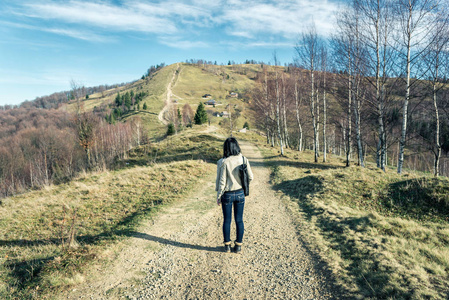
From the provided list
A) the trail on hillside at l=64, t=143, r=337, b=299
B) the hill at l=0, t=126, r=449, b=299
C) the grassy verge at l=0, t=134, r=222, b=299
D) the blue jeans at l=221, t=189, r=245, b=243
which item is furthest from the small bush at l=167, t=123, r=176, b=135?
the blue jeans at l=221, t=189, r=245, b=243

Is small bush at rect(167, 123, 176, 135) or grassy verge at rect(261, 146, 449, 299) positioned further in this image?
small bush at rect(167, 123, 176, 135)

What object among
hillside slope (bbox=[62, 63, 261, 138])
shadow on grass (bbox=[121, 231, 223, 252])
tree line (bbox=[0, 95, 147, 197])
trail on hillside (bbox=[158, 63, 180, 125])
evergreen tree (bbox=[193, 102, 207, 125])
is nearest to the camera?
shadow on grass (bbox=[121, 231, 223, 252])

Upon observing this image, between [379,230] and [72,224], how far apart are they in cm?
825

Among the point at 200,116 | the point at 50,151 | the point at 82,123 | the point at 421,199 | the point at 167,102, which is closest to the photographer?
the point at 421,199

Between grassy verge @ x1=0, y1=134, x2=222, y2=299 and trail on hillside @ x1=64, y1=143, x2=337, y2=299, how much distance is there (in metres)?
0.60

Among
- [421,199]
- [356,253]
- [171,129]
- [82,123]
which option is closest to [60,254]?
[356,253]

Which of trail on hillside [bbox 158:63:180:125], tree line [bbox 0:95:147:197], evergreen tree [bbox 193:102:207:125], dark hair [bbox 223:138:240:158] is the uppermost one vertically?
trail on hillside [bbox 158:63:180:125]

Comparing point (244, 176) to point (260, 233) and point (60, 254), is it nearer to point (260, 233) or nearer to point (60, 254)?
point (260, 233)

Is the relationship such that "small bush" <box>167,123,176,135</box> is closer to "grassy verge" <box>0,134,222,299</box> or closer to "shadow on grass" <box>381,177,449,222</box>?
"grassy verge" <box>0,134,222,299</box>

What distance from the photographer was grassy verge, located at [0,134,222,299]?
430 cm

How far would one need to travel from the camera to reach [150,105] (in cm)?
10994

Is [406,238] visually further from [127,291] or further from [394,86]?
[394,86]

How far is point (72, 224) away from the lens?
5.75 metres

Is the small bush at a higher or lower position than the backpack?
higher
